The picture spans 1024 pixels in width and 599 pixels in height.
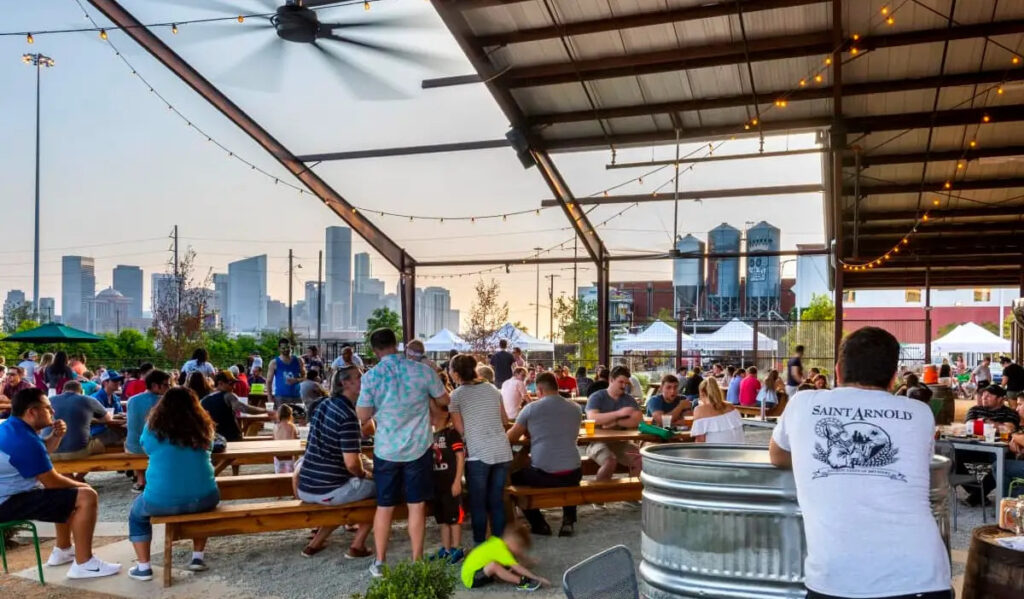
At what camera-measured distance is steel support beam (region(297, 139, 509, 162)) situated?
1288cm

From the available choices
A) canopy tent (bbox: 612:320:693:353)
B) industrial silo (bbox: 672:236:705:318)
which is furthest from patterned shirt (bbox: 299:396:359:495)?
industrial silo (bbox: 672:236:705:318)

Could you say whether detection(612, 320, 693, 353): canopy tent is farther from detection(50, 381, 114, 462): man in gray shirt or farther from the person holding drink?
detection(50, 381, 114, 462): man in gray shirt

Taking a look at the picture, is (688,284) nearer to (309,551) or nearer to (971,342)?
(971,342)

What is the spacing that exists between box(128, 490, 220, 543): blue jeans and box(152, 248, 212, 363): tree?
59.5ft

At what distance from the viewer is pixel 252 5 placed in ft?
27.1

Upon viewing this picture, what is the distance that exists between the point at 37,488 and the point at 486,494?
256cm

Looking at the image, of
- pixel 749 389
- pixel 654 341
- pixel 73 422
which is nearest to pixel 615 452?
pixel 73 422

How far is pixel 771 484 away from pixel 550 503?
Result: 2974 millimetres

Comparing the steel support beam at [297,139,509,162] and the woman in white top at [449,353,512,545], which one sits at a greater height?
the steel support beam at [297,139,509,162]

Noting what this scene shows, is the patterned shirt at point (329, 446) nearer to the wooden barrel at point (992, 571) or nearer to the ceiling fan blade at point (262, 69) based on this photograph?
the wooden barrel at point (992, 571)

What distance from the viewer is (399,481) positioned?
4824mm

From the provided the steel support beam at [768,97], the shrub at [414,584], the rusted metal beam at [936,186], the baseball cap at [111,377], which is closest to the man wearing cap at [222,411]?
the baseball cap at [111,377]

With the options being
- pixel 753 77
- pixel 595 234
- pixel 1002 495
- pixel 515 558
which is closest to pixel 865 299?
pixel 595 234

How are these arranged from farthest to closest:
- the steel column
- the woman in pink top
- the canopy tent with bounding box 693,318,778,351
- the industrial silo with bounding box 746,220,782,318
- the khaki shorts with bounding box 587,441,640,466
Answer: the industrial silo with bounding box 746,220,782,318, the canopy tent with bounding box 693,318,778,351, the steel column, the woman in pink top, the khaki shorts with bounding box 587,441,640,466
